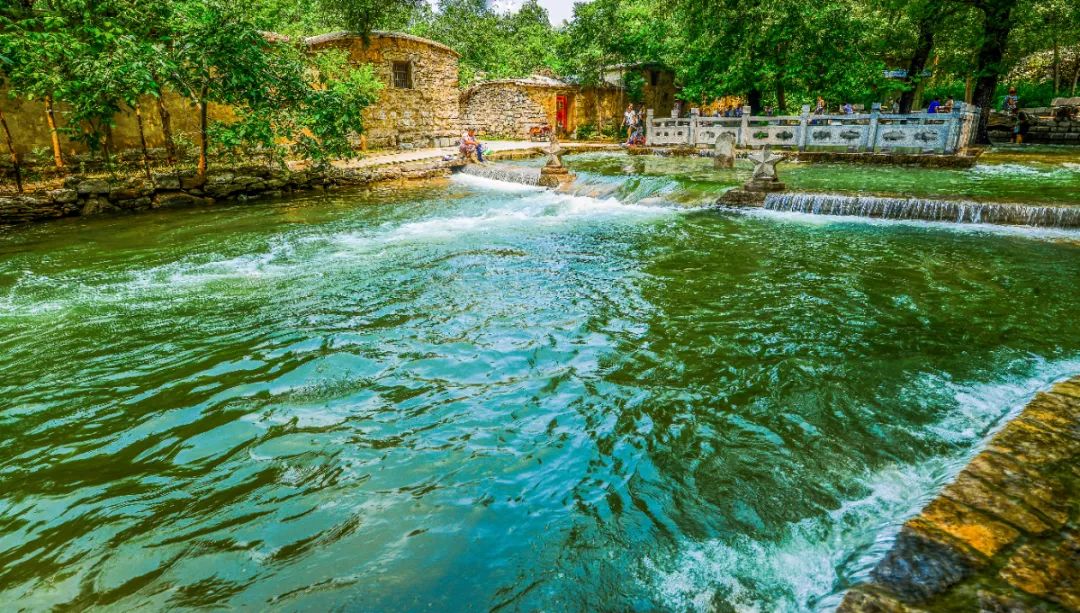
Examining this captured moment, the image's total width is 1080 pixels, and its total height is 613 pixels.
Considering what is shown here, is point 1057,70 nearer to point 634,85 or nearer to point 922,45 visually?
point 922,45

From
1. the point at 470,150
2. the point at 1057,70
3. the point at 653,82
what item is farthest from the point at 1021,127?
the point at 470,150

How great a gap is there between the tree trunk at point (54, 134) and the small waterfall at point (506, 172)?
11454 mm

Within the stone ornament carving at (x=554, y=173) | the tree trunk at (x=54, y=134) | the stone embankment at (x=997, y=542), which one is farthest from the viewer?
the stone ornament carving at (x=554, y=173)

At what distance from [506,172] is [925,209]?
11898 mm

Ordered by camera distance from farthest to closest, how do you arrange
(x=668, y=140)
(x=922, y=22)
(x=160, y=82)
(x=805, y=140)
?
1. (x=668, y=140)
2. (x=922, y=22)
3. (x=805, y=140)
4. (x=160, y=82)

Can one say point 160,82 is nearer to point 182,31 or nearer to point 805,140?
point 182,31

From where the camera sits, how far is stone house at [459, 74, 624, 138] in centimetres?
2945

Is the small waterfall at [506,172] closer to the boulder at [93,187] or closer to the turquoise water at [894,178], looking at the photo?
the turquoise water at [894,178]

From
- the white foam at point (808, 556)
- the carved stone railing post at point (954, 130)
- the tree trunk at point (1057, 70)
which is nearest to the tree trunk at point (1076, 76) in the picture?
the tree trunk at point (1057, 70)

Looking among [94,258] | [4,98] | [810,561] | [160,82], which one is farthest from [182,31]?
[810,561]

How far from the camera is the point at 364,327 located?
6266 millimetres

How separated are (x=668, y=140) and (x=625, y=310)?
17.3 metres

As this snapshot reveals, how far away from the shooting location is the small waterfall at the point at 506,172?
17.6 meters

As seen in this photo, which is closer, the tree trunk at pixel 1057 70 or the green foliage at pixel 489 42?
the tree trunk at pixel 1057 70
